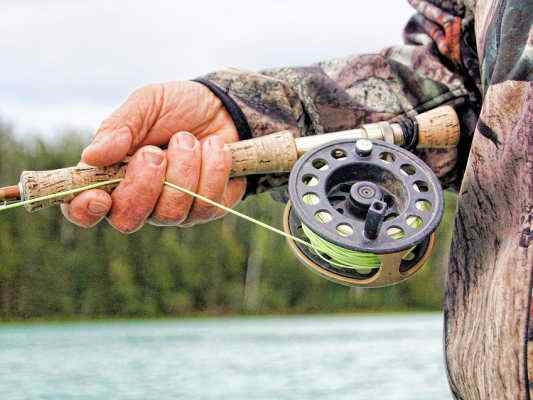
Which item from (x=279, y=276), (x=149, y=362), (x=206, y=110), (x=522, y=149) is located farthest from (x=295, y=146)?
(x=279, y=276)

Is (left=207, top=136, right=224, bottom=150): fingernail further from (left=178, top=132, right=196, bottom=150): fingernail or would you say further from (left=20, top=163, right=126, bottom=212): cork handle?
(left=20, top=163, right=126, bottom=212): cork handle

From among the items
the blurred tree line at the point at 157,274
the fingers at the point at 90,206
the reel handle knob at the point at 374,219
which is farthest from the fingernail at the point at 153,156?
the blurred tree line at the point at 157,274

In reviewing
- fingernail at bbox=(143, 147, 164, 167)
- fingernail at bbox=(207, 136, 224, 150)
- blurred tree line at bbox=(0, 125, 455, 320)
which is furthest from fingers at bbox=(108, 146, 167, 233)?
blurred tree line at bbox=(0, 125, 455, 320)

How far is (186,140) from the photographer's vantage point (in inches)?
73.4

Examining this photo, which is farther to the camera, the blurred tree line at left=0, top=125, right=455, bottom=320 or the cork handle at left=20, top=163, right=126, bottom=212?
the blurred tree line at left=0, top=125, right=455, bottom=320

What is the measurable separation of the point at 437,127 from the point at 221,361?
1374 centimetres

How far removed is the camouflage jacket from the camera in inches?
56.6

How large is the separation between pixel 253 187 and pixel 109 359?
13.9 m

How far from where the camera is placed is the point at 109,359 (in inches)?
612

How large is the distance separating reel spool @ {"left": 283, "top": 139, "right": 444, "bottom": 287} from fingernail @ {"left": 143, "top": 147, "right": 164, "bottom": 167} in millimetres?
256

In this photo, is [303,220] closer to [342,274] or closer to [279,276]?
[342,274]

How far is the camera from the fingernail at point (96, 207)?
71.7 inches

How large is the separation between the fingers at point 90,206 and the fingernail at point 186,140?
17 cm

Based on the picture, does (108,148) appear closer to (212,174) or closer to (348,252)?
(212,174)
